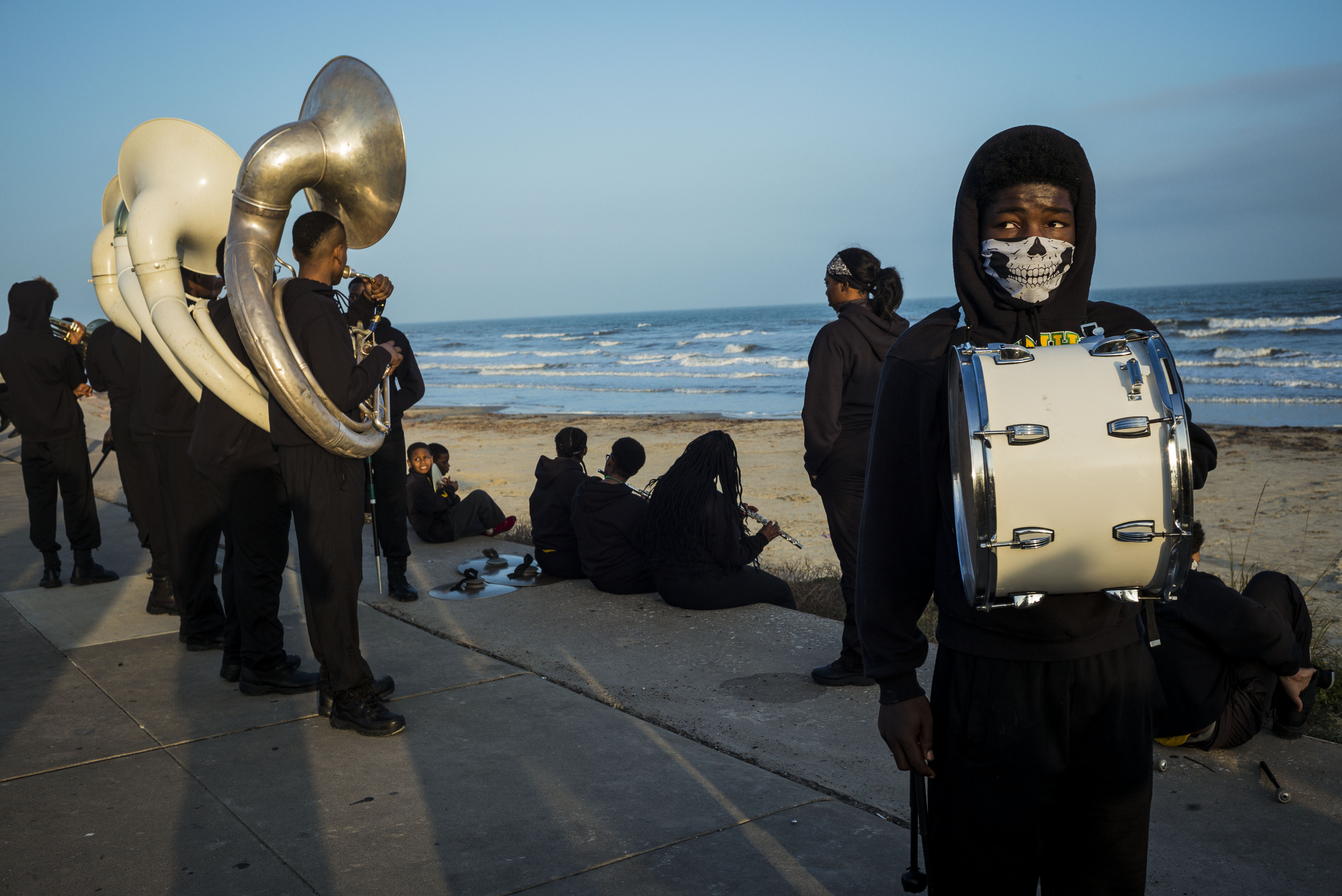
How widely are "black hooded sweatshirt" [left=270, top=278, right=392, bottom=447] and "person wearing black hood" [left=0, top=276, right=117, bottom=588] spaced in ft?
11.8

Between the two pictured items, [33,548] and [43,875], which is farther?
[33,548]

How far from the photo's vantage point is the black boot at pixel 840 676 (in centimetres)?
444

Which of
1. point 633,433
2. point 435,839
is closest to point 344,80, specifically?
point 435,839

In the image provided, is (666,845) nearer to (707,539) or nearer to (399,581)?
(707,539)

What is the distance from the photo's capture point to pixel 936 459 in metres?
1.90

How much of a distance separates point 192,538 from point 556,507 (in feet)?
7.16

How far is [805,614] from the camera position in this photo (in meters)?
5.57

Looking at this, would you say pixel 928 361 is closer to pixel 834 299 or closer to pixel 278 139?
pixel 834 299

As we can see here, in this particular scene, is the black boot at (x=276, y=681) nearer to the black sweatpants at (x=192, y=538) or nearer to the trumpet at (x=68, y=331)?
the black sweatpants at (x=192, y=538)

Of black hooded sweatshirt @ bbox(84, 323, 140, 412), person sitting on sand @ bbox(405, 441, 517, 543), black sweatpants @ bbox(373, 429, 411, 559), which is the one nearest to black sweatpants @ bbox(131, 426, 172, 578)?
black hooded sweatshirt @ bbox(84, 323, 140, 412)

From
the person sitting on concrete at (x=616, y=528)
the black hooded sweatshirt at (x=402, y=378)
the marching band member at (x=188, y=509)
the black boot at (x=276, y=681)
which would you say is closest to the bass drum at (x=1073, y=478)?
the black boot at (x=276, y=681)

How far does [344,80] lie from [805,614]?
141 inches

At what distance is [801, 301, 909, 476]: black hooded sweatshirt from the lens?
4516mm

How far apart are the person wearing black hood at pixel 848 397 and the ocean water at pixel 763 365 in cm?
1535
